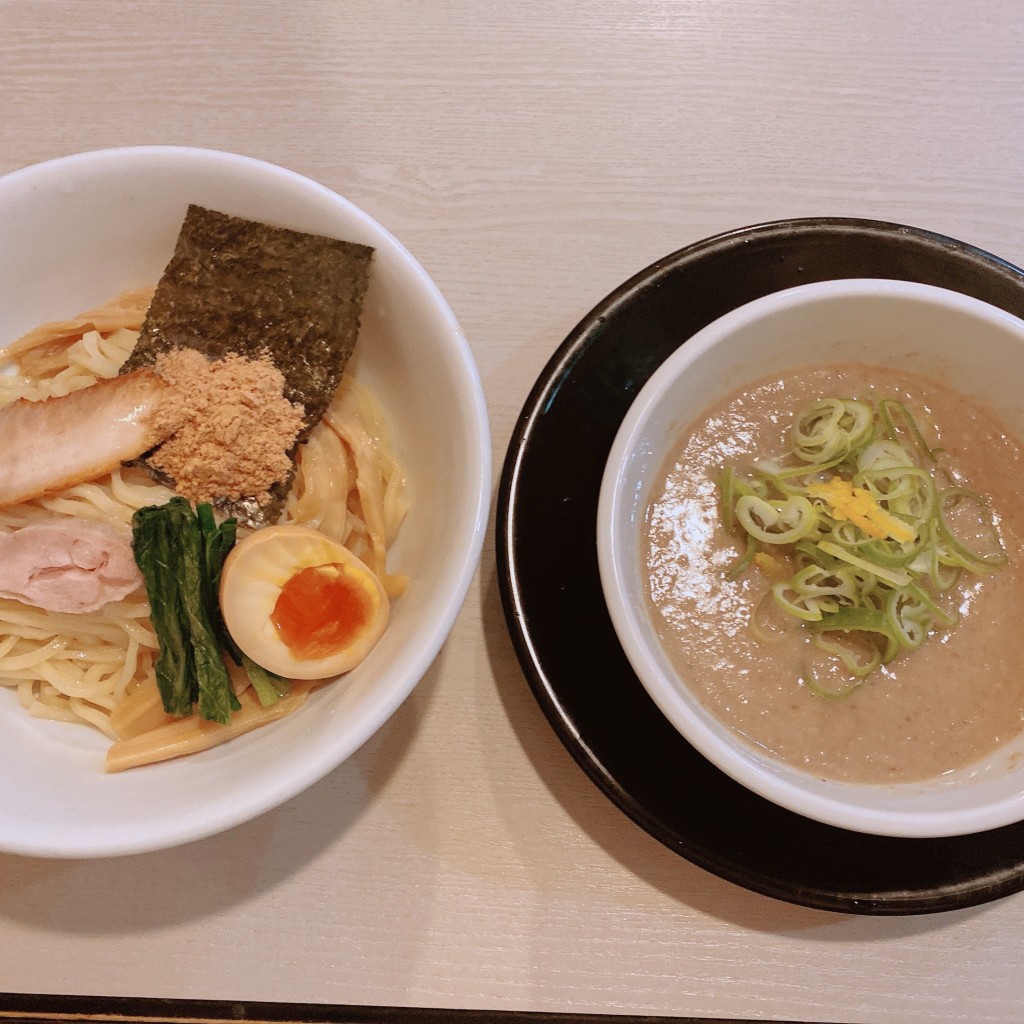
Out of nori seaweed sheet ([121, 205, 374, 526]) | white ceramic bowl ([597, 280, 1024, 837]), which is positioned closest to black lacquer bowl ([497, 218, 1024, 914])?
white ceramic bowl ([597, 280, 1024, 837])

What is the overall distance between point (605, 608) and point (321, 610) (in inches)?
17.3

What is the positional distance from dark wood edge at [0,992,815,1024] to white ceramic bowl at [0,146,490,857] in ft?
1.39

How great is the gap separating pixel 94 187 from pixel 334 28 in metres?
0.69

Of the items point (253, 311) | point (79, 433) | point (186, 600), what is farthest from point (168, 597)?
point (253, 311)

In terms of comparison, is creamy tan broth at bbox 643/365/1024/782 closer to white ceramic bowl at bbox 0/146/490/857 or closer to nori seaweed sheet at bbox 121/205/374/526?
white ceramic bowl at bbox 0/146/490/857

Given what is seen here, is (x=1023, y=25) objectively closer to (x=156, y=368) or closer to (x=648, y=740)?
(x=648, y=740)

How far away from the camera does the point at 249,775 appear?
3.50 feet

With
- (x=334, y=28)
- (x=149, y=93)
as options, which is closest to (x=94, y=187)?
(x=149, y=93)

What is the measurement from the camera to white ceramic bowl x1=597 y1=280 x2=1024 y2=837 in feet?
3.58

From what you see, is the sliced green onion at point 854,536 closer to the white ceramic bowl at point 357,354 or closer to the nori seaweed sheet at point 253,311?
the white ceramic bowl at point 357,354

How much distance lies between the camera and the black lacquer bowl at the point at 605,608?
1209mm

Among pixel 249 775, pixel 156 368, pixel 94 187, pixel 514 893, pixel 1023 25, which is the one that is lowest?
pixel 514 893

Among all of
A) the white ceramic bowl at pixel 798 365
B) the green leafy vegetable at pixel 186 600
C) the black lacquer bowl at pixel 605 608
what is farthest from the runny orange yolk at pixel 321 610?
the white ceramic bowl at pixel 798 365

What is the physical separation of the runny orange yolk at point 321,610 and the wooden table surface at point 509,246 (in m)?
0.27
